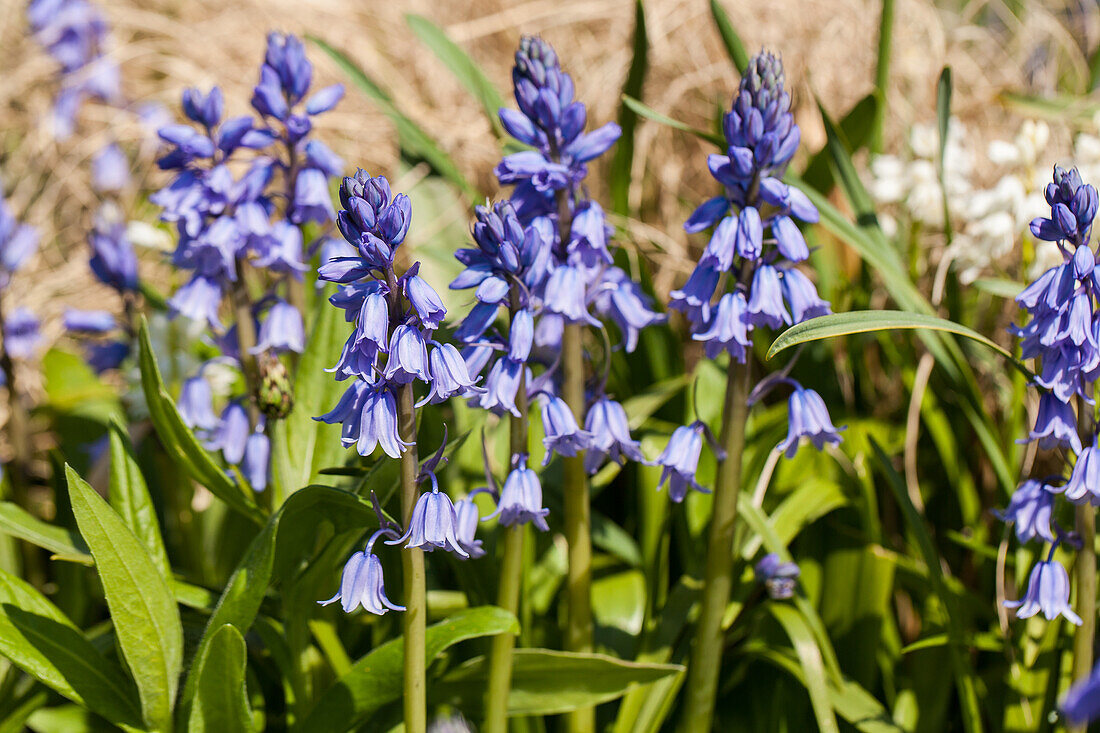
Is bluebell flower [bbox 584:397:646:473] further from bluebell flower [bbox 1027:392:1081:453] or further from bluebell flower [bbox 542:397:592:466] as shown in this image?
bluebell flower [bbox 1027:392:1081:453]

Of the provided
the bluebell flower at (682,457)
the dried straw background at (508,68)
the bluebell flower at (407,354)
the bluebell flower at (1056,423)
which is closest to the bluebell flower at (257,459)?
the bluebell flower at (407,354)

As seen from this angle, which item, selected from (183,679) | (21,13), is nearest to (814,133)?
(183,679)

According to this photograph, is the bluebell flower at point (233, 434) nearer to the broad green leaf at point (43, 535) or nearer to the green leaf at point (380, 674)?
the broad green leaf at point (43, 535)

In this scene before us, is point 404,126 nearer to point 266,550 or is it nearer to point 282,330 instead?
point 282,330

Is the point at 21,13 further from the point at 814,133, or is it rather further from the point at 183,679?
the point at 183,679

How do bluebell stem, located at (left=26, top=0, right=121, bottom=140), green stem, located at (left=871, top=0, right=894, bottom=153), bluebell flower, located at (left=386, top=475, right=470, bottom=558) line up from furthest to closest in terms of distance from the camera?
bluebell stem, located at (left=26, top=0, right=121, bottom=140) < green stem, located at (left=871, top=0, right=894, bottom=153) < bluebell flower, located at (left=386, top=475, right=470, bottom=558)

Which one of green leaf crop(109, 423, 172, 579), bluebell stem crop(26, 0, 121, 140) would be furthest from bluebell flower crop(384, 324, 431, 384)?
bluebell stem crop(26, 0, 121, 140)

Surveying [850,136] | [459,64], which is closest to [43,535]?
[459,64]
